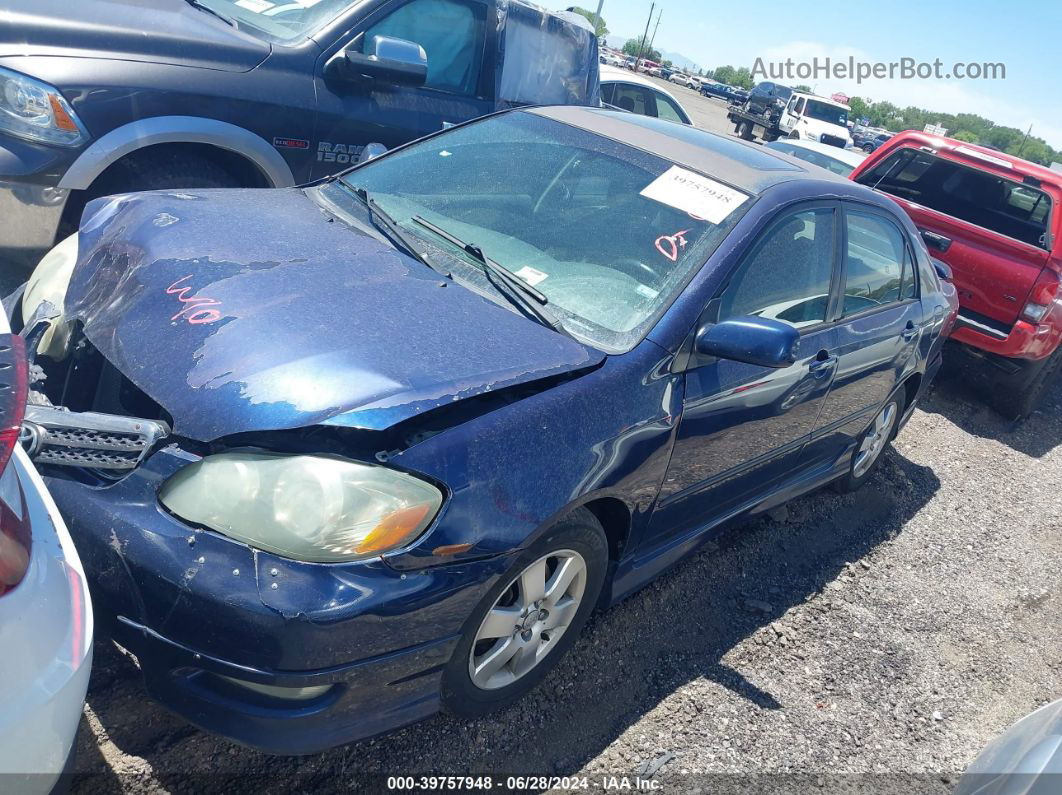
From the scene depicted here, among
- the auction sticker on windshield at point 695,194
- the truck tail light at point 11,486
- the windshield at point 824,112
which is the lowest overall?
the truck tail light at point 11,486

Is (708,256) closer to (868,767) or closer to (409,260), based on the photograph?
(409,260)

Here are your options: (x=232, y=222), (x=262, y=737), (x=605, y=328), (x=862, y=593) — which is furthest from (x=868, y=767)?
(x=232, y=222)

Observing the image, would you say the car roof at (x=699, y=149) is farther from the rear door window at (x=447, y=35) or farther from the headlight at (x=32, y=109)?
the headlight at (x=32, y=109)

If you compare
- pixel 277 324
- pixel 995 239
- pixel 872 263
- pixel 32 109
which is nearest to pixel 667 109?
pixel 995 239

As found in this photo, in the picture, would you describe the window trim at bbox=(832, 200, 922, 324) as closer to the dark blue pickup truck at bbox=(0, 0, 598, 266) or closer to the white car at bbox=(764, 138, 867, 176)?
the dark blue pickup truck at bbox=(0, 0, 598, 266)

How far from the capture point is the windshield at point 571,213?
9.14ft

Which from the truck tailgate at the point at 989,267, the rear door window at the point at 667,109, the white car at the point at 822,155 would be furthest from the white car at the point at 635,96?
the truck tailgate at the point at 989,267

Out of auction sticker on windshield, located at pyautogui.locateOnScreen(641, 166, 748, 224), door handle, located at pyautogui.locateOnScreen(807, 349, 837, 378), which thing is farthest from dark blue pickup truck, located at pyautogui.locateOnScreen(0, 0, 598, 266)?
door handle, located at pyautogui.locateOnScreen(807, 349, 837, 378)

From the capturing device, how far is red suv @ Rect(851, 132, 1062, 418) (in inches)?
240

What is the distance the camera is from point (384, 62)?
4539 mm

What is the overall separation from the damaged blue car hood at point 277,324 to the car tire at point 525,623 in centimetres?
49

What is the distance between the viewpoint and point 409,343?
2.32 metres

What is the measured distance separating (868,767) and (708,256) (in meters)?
1.82

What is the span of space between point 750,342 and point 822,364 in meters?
0.90
